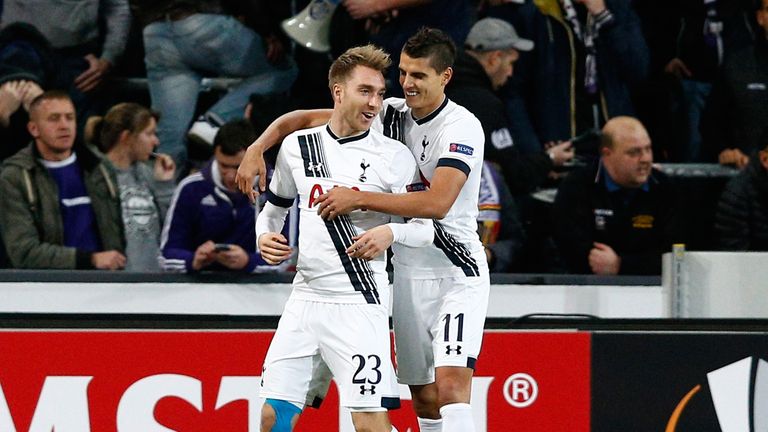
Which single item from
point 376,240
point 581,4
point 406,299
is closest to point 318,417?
point 406,299

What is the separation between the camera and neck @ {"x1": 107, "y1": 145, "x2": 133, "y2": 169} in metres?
7.42

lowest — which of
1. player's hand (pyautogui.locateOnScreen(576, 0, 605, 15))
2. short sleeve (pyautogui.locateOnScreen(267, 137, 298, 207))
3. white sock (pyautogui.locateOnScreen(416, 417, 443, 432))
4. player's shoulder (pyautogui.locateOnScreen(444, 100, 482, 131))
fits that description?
white sock (pyautogui.locateOnScreen(416, 417, 443, 432))

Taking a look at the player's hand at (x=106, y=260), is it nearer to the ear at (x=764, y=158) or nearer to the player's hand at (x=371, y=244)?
the player's hand at (x=371, y=244)

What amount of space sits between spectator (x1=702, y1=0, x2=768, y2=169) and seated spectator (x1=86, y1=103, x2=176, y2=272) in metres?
3.20

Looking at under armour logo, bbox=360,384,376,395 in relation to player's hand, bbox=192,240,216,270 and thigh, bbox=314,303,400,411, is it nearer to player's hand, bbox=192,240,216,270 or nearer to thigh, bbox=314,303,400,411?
thigh, bbox=314,303,400,411

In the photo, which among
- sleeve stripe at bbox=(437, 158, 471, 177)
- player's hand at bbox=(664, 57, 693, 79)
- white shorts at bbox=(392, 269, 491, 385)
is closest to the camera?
sleeve stripe at bbox=(437, 158, 471, 177)

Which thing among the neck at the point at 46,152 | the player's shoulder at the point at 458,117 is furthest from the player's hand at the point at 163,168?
the player's shoulder at the point at 458,117

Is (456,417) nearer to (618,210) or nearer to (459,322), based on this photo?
(459,322)

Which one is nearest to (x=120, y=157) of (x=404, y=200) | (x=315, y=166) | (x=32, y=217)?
(x=32, y=217)

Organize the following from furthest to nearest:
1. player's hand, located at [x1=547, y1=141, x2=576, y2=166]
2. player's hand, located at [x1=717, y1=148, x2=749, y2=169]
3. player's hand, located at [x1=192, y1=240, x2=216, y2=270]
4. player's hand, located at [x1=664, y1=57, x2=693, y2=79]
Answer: player's hand, located at [x1=664, y1=57, x2=693, y2=79] < player's hand, located at [x1=717, y1=148, x2=749, y2=169] < player's hand, located at [x1=547, y1=141, x2=576, y2=166] < player's hand, located at [x1=192, y1=240, x2=216, y2=270]

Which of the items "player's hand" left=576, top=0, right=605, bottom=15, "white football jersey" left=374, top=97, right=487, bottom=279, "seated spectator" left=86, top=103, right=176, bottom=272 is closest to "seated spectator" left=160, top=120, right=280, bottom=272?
"seated spectator" left=86, top=103, right=176, bottom=272

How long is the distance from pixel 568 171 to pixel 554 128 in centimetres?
27

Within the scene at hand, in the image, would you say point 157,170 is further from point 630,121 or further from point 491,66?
point 630,121

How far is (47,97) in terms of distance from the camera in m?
7.29
